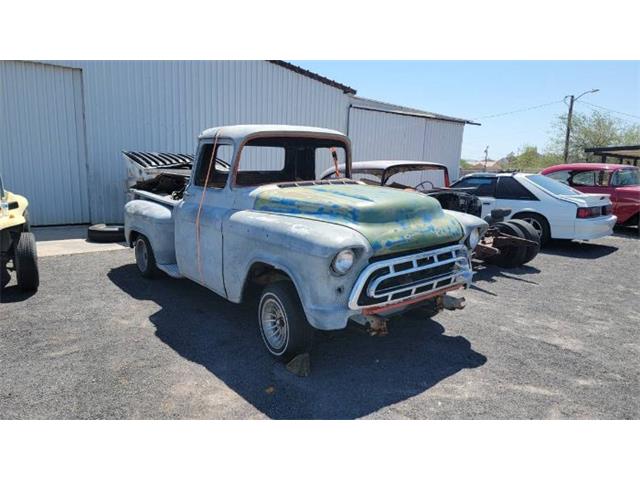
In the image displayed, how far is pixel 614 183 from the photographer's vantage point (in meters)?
11.1

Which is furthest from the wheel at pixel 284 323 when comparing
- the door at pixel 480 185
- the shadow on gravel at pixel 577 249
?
the shadow on gravel at pixel 577 249

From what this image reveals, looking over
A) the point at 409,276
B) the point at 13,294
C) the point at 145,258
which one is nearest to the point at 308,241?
the point at 409,276

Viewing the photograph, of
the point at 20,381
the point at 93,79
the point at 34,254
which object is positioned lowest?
the point at 20,381

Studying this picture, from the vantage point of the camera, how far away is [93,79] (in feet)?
32.9

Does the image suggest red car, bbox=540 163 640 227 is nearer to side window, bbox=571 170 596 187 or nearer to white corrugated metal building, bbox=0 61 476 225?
side window, bbox=571 170 596 187

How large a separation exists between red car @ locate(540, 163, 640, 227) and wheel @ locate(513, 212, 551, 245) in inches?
126

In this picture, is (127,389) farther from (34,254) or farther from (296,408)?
(34,254)

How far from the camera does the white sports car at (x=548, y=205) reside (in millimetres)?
8672

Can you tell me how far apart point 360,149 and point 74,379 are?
13.7 meters

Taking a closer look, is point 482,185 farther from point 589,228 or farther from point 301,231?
point 301,231

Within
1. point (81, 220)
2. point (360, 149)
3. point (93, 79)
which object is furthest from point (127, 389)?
point (360, 149)

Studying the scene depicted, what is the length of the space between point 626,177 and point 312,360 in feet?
37.1

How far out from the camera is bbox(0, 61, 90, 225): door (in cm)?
950

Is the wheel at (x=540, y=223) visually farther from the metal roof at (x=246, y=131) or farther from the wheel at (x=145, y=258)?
the wheel at (x=145, y=258)
